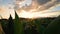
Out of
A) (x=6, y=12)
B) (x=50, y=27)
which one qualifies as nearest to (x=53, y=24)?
(x=50, y=27)

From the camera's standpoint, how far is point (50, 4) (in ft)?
6.98

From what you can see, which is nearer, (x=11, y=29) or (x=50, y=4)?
(x=11, y=29)

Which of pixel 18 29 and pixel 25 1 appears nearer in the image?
pixel 18 29

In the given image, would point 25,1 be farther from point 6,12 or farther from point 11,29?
point 11,29

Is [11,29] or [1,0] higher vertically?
[1,0]

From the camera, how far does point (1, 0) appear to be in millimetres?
2076

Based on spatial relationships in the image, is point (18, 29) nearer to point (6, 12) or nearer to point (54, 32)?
A: point (54, 32)

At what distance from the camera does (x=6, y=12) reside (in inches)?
80.5

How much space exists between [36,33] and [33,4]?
6.46 feet

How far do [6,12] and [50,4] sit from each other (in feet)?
2.23

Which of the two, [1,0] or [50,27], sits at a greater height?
[1,0]

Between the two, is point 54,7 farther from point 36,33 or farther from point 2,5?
point 36,33

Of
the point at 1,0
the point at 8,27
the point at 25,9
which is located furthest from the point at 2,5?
the point at 8,27

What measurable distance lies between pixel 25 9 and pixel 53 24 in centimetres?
197
